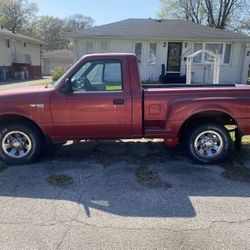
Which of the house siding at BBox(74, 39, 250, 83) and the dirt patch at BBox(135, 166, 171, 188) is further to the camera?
the house siding at BBox(74, 39, 250, 83)

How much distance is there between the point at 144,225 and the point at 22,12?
67.3 meters

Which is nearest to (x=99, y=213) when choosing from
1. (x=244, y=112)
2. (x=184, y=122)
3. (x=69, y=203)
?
(x=69, y=203)

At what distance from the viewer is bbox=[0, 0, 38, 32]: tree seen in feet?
194

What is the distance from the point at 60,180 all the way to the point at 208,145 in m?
2.74

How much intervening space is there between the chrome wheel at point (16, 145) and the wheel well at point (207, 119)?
9.46 feet

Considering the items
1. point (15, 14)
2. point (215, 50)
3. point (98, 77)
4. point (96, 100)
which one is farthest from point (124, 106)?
point (15, 14)

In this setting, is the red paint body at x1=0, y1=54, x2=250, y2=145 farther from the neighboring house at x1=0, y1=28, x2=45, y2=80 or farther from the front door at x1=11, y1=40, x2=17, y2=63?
the front door at x1=11, y1=40, x2=17, y2=63

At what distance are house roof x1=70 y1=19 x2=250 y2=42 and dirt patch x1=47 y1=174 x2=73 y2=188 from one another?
1530 cm

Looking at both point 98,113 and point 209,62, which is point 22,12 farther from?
point 98,113

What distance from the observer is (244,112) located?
5008 mm

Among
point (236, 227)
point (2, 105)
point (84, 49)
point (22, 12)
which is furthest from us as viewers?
point (22, 12)

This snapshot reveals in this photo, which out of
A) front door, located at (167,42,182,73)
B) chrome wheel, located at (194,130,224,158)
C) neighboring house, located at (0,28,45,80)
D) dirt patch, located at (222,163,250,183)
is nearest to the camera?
dirt patch, located at (222,163,250,183)

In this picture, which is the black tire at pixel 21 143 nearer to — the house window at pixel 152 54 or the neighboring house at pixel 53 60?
the house window at pixel 152 54

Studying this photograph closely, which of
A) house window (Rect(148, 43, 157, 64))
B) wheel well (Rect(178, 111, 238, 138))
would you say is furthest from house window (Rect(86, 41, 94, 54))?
wheel well (Rect(178, 111, 238, 138))
